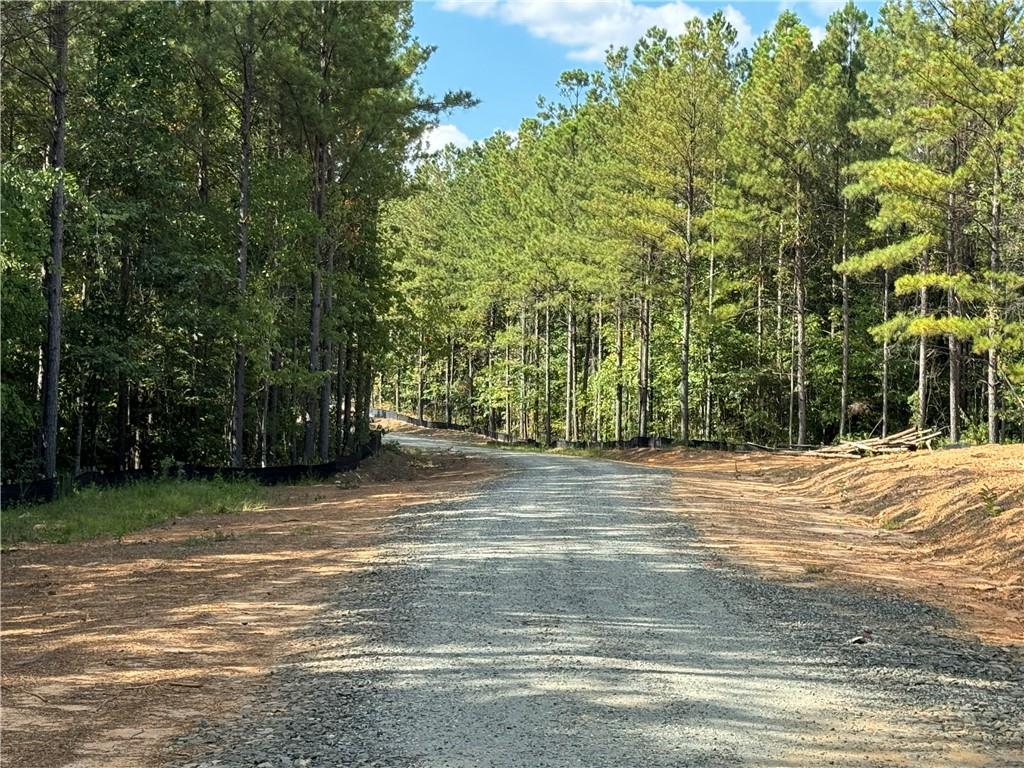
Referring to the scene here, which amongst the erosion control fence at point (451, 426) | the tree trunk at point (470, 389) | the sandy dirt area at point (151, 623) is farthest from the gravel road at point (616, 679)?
the tree trunk at point (470, 389)

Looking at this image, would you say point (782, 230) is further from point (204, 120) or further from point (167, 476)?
point (167, 476)

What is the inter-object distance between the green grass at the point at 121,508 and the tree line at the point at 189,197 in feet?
6.22

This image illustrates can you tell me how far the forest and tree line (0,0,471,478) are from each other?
0.08m

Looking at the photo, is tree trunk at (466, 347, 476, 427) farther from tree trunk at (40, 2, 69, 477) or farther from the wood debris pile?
tree trunk at (40, 2, 69, 477)

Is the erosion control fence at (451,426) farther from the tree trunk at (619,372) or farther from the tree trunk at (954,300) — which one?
the tree trunk at (954,300)

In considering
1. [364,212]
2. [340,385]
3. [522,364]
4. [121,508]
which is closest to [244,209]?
[364,212]

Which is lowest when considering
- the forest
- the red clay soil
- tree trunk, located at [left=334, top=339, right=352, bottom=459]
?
the red clay soil

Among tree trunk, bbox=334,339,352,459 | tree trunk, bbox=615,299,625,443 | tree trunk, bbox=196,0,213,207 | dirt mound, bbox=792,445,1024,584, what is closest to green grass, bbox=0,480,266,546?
tree trunk, bbox=196,0,213,207

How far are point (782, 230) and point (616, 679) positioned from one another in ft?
106

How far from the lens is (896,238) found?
121ft

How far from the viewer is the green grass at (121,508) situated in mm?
12882

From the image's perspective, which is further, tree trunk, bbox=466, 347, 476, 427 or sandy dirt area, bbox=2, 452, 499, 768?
tree trunk, bbox=466, 347, 476, 427

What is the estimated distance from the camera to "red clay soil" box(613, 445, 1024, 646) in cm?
933

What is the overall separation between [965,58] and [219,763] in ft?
76.1
